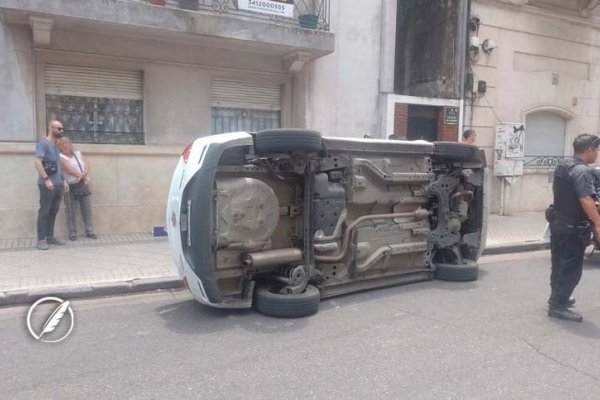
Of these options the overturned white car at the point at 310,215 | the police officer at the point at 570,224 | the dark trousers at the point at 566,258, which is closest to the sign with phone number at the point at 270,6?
the overturned white car at the point at 310,215

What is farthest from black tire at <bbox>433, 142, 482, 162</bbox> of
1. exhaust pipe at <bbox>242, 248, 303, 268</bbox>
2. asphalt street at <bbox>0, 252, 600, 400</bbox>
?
exhaust pipe at <bbox>242, 248, 303, 268</bbox>

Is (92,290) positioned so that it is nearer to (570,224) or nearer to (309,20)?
(570,224)

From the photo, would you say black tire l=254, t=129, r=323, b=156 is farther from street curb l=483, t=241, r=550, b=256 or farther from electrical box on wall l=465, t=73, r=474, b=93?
electrical box on wall l=465, t=73, r=474, b=93

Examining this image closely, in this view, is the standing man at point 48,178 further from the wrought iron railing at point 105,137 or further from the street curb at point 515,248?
the street curb at point 515,248

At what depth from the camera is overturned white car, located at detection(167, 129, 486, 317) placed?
4762 millimetres

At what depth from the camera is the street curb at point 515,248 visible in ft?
28.6

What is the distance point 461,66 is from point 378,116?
255cm

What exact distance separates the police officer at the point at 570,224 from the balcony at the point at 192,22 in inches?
220

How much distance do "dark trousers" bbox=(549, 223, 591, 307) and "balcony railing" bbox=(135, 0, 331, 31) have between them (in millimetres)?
6314

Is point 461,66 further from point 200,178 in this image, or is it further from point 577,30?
point 200,178

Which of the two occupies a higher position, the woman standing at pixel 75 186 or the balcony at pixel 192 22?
the balcony at pixel 192 22

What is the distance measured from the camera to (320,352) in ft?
13.7

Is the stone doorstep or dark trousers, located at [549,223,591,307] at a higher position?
dark trousers, located at [549,223,591,307]

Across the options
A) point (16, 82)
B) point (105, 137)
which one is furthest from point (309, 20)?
point (16, 82)
